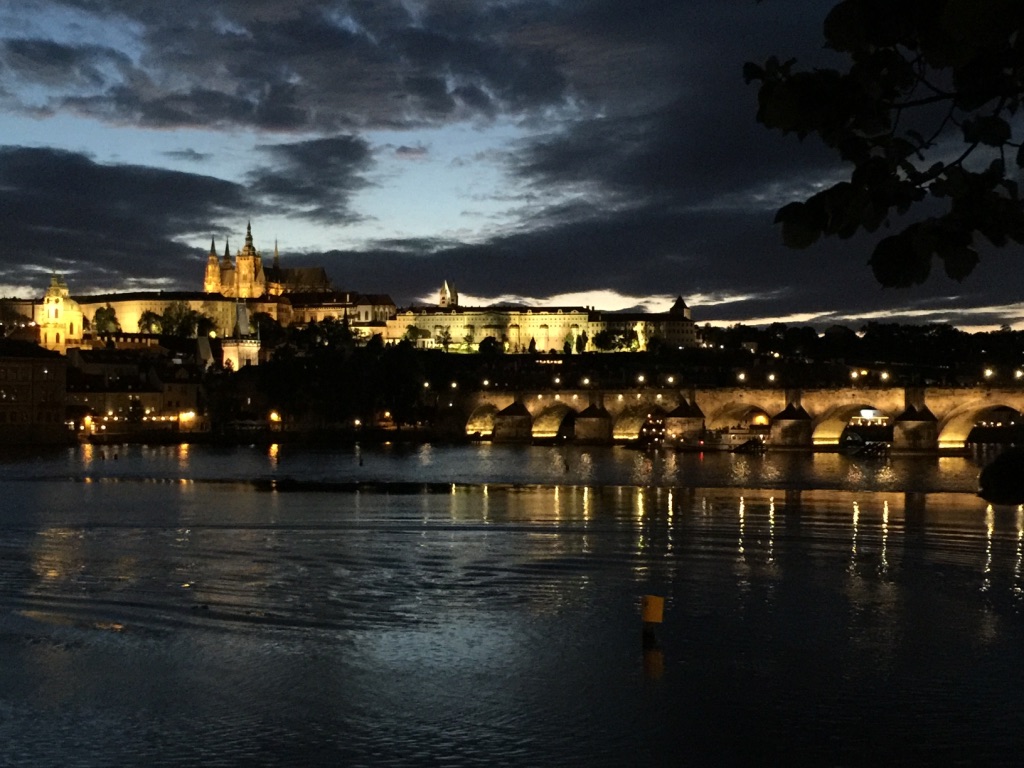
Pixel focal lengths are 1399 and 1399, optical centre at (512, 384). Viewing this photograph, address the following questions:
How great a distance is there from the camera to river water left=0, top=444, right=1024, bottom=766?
1055 cm

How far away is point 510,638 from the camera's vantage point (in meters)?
14.2

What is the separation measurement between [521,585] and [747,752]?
25.7ft

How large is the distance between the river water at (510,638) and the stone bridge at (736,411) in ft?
106

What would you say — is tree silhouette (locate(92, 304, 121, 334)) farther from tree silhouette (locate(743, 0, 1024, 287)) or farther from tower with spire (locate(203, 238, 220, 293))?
tree silhouette (locate(743, 0, 1024, 287))

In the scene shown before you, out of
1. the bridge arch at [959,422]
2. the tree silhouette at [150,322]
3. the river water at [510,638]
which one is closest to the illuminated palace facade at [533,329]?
the tree silhouette at [150,322]

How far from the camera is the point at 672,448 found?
66.2 metres

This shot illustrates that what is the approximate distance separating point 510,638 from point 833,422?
185ft

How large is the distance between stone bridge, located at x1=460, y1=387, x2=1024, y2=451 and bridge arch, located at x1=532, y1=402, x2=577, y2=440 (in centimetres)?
6

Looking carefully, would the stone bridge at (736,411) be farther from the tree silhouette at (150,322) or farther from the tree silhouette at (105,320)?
the tree silhouette at (105,320)

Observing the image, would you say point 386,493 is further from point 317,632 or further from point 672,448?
point 672,448

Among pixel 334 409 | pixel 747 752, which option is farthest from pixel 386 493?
pixel 334 409

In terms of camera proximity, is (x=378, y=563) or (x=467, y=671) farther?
(x=378, y=563)

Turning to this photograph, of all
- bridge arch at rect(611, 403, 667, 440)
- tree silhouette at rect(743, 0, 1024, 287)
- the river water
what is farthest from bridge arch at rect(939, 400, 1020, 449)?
tree silhouette at rect(743, 0, 1024, 287)

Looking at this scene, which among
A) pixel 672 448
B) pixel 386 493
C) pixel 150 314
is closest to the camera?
pixel 386 493
